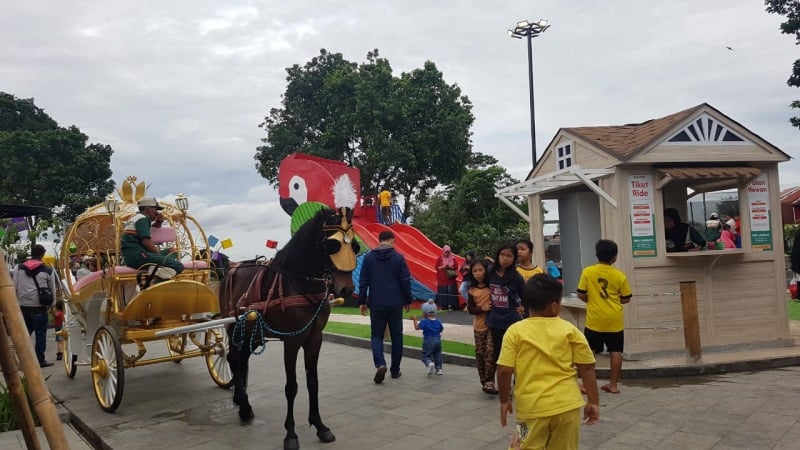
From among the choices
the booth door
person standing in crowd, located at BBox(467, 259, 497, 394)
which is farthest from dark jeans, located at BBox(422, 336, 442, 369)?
the booth door

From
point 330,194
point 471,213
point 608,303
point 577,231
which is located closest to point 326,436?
point 608,303

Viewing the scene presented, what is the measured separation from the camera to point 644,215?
7.88m

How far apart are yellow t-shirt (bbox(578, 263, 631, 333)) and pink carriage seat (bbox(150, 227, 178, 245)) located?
5.22 m

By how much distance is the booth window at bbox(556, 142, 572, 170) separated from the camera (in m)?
9.04

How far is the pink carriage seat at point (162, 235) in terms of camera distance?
7227mm

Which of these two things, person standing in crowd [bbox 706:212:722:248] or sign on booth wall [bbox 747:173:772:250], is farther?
person standing in crowd [bbox 706:212:722:248]

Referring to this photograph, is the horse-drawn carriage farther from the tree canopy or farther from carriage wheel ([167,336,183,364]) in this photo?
the tree canopy

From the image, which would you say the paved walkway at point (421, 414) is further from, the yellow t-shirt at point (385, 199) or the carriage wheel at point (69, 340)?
the yellow t-shirt at point (385, 199)

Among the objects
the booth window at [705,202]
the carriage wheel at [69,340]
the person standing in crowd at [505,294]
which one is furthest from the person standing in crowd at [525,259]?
the carriage wheel at [69,340]

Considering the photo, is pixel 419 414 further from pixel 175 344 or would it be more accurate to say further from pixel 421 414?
pixel 175 344

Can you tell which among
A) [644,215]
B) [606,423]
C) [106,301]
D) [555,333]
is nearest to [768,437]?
[606,423]

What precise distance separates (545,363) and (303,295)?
2.77 metres

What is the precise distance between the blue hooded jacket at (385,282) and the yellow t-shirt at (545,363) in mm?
4245

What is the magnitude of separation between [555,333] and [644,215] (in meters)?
5.41
